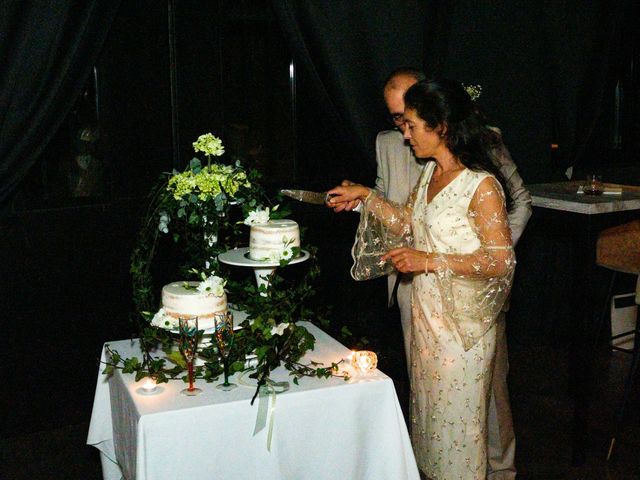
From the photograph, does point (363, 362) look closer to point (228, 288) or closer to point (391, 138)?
point (228, 288)

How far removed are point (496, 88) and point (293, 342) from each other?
2.47 m

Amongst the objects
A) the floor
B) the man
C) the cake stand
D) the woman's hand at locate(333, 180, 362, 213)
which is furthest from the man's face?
the floor

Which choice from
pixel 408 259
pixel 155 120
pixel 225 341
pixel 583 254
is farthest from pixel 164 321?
pixel 583 254

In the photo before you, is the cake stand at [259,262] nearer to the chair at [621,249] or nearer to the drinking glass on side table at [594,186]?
the drinking glass on side table at [594,186]

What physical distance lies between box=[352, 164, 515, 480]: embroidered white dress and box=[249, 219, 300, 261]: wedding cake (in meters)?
0.45

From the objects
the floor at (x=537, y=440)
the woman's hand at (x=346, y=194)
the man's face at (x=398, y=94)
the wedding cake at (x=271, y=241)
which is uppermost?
the man's face at (x=398, y=94)

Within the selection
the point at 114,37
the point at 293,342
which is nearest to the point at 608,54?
the point at 114,37

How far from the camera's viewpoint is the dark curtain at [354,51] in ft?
11.8

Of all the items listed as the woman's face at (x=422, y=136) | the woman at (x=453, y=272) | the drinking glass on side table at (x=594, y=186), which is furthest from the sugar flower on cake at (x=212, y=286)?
the drinking glass on side table at (x=594, y=186)

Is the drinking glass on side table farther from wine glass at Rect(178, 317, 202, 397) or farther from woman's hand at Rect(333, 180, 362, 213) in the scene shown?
wine glass at Rect(178, 317, 202, 397)

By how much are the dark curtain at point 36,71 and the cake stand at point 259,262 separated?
1006mm

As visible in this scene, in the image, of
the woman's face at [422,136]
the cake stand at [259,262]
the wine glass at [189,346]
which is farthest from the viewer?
the woman's face at [422,136]

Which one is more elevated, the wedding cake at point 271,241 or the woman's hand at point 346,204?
the woman's hand at point 346,204

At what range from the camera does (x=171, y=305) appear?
2322mm
